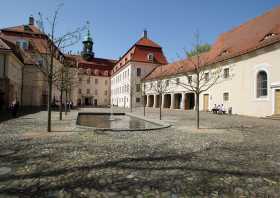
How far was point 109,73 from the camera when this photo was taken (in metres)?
78.0

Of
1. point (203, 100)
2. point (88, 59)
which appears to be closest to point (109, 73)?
point (88, 59)

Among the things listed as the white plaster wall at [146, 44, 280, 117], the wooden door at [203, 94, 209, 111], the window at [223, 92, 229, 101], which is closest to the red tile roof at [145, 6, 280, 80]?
the white plaster wall at [146, 44, 280, 117]

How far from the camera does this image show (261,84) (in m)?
21.0

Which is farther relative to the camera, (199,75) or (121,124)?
(199,75)

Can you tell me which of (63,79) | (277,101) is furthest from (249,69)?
(63,79)

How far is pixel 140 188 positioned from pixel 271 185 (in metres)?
2.36

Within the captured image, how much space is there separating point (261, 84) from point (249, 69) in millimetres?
2021

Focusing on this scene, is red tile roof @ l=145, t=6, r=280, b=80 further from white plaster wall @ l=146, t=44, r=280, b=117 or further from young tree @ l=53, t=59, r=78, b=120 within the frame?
young tree @ l=53, t=59, r=78, b=120

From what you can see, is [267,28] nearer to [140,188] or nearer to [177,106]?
[177,106]

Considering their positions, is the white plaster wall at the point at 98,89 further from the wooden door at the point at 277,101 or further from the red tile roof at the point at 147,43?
the wooden door at the point at 277,101

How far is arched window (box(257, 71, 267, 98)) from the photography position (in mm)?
20641

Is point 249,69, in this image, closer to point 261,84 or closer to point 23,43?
point 261,84

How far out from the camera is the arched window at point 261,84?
20641 millimetres

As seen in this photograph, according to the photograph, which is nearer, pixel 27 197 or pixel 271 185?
pixel 27 197
